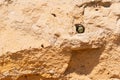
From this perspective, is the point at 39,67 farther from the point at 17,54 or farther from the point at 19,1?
the point at 19,1

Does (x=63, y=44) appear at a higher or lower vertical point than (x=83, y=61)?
higher

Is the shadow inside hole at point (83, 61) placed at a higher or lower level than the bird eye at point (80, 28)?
lower

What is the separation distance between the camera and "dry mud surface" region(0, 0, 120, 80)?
95.0 inches

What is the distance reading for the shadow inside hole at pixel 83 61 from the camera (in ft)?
Answer: 8.05

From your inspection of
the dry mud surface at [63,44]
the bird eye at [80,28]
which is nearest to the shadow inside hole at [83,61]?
the dry mud surface at [63,44]

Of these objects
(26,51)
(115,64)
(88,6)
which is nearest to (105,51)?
(115,64)

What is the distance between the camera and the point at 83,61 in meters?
2.46

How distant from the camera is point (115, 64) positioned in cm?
244

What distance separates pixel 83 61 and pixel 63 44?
0.16 m

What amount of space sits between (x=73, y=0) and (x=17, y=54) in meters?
0.43

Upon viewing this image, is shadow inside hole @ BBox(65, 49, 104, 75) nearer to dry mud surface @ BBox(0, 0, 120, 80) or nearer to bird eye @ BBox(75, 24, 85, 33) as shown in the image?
dry mud surface @ BBox(0, 0, 120, 80)

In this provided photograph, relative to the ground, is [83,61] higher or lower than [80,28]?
lower

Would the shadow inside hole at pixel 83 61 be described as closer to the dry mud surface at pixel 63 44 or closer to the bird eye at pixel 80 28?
the dry mud surface at pixel 63 44

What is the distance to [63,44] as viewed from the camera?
94.5 inches
